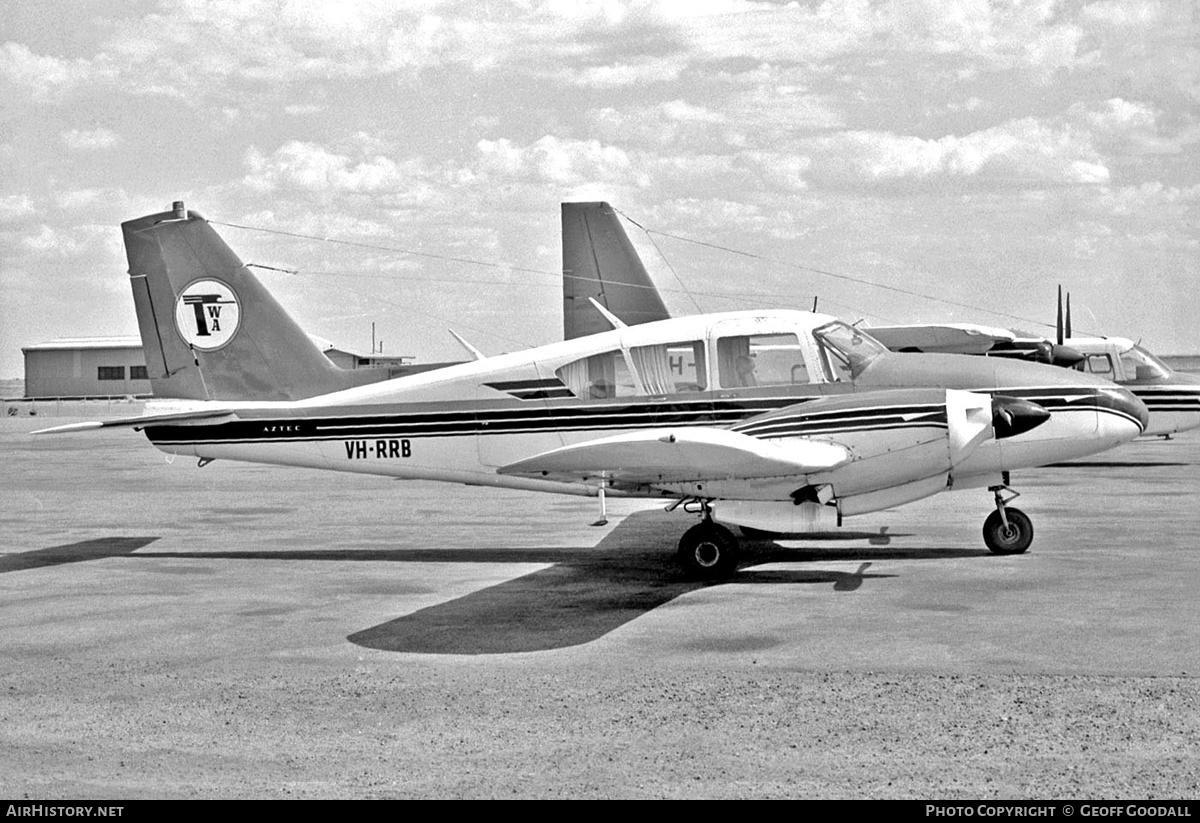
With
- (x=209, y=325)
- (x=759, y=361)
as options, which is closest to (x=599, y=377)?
(x=759, y=361)

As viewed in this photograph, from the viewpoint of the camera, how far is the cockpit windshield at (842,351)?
12.3m

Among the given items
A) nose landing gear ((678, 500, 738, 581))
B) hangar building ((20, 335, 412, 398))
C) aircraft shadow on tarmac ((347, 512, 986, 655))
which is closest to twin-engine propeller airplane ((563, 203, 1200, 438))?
aircraft shadow on tarmac ((347, 512, 986, 655))

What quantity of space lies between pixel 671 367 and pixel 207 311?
5.28 m

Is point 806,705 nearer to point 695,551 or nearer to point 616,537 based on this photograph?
point 695,551


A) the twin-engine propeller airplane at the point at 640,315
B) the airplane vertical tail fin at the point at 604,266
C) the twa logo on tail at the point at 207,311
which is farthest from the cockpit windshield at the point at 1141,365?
the twa logo on tail at the point at 207,311

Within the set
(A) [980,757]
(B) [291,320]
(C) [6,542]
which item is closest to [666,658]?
(A) [980,757]

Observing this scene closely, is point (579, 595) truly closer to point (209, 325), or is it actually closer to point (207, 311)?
point (209, 325)

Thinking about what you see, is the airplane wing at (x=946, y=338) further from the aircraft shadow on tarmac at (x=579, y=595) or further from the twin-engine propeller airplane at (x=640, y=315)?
the aircraft shadow on tarmac at (x=579, y=595)

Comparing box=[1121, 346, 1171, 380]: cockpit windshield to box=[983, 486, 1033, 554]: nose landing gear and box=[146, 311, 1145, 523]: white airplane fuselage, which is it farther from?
box=[983, 486, 1033, 554]: nose landing gear

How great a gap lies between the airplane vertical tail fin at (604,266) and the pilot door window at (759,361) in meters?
13.5

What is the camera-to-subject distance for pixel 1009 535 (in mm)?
12648

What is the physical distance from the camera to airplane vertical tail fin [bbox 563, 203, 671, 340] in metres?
26.0

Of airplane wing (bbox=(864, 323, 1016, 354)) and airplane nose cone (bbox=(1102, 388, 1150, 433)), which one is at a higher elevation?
airplane wing (bbox=(864, 323, 1016, 354))

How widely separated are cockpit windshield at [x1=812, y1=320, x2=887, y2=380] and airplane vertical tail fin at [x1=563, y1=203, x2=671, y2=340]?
43.9 feet
